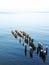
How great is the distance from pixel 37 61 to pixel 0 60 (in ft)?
21.6

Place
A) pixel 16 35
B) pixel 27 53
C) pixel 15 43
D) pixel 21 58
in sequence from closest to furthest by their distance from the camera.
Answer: pixel 21 58 < pixel 27 53 < pixel 15 43 < pixel 16 35

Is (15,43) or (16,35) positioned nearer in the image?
(15,43)

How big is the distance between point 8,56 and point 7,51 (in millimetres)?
3924

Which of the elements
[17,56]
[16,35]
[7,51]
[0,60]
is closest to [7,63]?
[0,60]

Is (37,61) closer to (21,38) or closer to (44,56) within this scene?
(44,56)

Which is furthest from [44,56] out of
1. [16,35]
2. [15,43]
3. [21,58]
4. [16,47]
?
[16,35]

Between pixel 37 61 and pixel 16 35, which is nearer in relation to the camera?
pixel 37 61

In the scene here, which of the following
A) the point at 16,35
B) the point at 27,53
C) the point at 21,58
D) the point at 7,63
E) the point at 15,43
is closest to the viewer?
the point at 7,63

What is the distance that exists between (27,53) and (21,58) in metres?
2.95

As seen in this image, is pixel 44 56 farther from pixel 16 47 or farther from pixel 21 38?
pixel 21 38

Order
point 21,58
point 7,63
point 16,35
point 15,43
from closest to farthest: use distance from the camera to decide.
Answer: point 7,63 < point 21,58 < point 15,43 < point 16,35

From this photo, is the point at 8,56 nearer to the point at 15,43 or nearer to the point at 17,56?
the point at 17,56

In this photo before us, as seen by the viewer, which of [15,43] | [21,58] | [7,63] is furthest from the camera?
A: [15,43]

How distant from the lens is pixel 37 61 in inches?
1455
